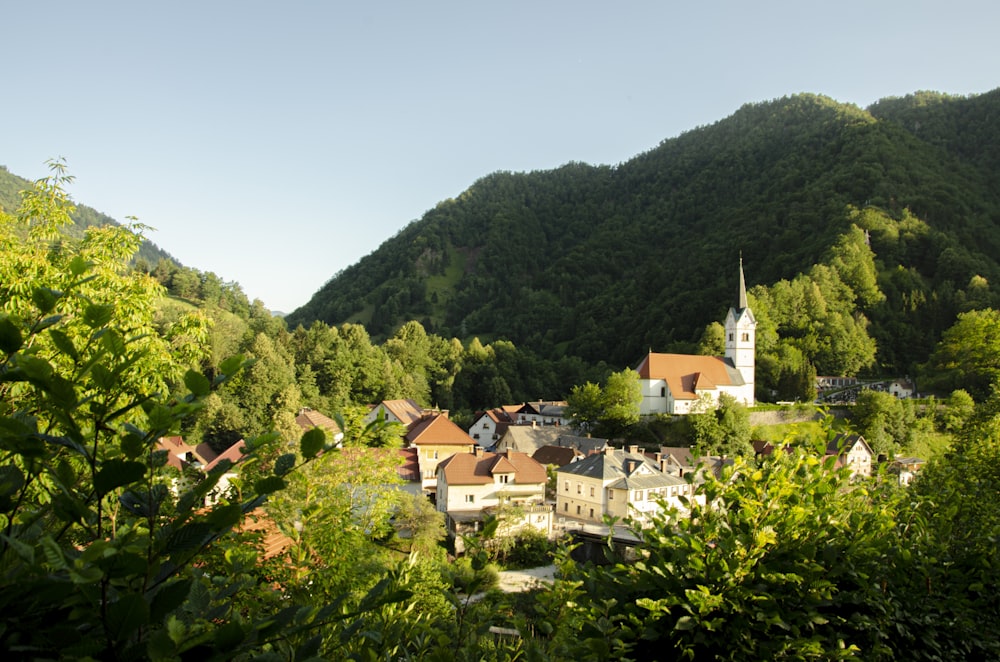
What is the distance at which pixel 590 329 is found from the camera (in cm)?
9038

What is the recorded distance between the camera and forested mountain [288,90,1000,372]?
77062mm

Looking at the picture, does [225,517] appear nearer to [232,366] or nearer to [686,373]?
[232,366]

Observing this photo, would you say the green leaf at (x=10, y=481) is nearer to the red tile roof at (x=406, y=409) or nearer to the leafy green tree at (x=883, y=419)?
the red tile roof at (x=406, y=409)

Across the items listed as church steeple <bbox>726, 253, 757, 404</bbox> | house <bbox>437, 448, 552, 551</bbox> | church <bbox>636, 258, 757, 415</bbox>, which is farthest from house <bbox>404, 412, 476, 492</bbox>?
church steeple <bbox>726, 253, 757, 404</bbox>

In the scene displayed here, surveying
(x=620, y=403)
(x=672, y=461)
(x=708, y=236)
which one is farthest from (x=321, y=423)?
(x=708, y=236)

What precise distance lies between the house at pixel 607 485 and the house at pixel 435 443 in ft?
24.5

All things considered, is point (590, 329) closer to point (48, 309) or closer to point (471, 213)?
point (471, 213)

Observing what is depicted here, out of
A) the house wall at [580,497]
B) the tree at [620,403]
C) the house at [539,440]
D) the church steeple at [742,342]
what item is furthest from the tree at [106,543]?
the church steeple at [742,342]

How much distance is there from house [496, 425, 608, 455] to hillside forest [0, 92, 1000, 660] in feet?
13.9

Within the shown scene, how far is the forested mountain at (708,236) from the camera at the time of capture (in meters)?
77.1

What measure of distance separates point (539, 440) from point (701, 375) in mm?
15651

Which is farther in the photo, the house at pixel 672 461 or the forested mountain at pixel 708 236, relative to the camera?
the forested mountain at pixel 708 236

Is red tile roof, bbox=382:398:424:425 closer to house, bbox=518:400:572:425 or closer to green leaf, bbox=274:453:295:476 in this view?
house, bbox=518:400:572:425

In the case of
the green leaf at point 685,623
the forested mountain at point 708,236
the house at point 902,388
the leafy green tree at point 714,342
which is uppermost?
the forested mountain at point 708,236
